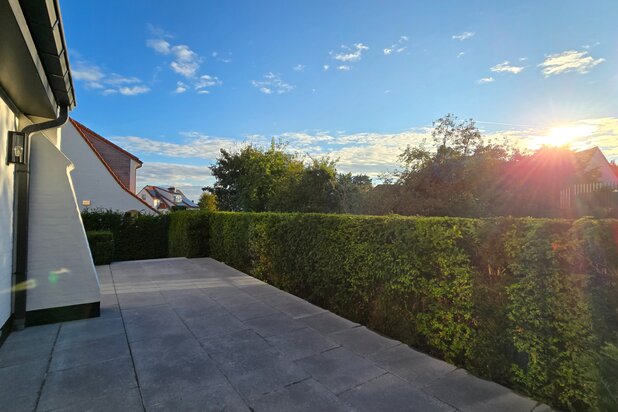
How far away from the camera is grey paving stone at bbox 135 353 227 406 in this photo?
2516 mm

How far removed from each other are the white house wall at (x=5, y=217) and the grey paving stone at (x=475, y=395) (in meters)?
4.60

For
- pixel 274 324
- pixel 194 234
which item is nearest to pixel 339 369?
pixel 274 324

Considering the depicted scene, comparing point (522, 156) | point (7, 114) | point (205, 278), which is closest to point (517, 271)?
point (7, 114)

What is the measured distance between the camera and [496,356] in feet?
9.20

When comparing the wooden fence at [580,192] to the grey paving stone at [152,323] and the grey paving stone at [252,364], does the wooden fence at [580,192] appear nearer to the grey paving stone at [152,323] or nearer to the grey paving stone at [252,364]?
the grey paving stone at [252,364]

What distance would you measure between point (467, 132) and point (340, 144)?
520cm

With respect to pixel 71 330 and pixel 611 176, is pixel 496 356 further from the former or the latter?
pixel 611 176

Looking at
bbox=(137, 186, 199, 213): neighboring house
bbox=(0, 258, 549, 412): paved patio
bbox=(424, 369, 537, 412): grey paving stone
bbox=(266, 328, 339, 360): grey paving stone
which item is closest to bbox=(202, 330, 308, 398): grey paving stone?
bbox=(0, 258, 549, 412): paved patio

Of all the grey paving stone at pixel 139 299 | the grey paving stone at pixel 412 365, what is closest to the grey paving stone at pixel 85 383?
the grey paving stone at pixel 139 299

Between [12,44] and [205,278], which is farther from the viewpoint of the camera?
[205,278]

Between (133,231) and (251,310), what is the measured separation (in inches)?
381

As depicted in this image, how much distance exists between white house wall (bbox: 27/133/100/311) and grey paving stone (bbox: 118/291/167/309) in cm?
79

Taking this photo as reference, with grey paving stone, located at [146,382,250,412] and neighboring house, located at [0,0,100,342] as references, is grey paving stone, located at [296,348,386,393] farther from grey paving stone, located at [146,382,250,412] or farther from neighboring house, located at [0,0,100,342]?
A: neighboring house, located at [0,0,100,342]

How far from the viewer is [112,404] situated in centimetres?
235
